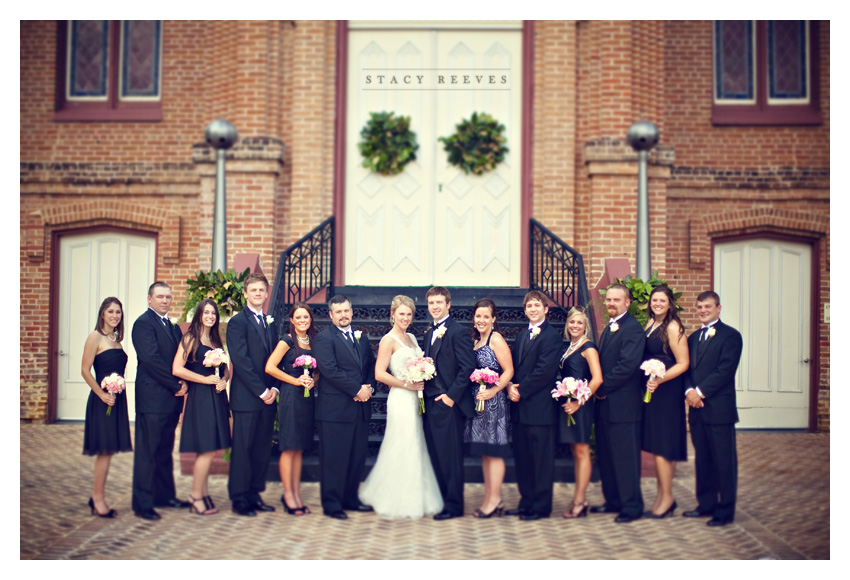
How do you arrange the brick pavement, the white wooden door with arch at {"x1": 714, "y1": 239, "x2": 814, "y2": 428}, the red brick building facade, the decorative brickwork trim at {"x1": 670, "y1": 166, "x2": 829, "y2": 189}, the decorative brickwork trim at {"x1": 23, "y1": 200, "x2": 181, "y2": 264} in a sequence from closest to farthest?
the brick pavement, the white wooden door with arch at {"x1": 714, "y1": 239, "x2": 814, "y2": 428}, the red brick building facade, the decorative brickwork trim at {"x1": 670, "y1": 166, "x2": 829, "y2": 189}, the decorative brickwork trim at {"x1": 23, "y1": 200, "x2": 181, "y2": 264}

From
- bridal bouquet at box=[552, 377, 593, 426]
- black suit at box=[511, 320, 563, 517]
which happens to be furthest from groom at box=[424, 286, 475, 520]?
bridal bouquet at box=[552, 377, 593, 426]

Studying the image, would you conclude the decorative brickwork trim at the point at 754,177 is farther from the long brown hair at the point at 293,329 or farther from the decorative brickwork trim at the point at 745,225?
the long brown hair at the point at 293,329

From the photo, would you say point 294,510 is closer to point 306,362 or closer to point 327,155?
point 306,362

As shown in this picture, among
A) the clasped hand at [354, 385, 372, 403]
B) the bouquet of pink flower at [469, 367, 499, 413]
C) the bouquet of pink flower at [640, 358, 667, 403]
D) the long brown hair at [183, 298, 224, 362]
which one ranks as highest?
the long brown hair at [183, 298, 224, 362]

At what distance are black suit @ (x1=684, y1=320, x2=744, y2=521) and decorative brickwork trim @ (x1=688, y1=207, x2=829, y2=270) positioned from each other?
414 centimetres

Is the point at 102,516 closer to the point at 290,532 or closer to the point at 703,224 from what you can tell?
the point at 290,532

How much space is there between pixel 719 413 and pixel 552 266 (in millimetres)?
3072

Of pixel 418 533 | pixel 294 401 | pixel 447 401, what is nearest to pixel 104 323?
pixel 294 401

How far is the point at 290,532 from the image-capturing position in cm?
620

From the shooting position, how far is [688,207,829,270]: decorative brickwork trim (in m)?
10.3

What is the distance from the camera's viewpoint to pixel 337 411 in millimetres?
6516

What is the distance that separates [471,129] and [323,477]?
16.4 feet

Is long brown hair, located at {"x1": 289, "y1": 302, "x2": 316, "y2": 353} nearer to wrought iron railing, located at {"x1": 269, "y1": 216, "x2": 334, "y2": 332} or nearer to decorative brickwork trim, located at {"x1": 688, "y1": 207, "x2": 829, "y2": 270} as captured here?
wrought iron railing, located at {"x1": 269, "y1": 216, "x2": 334, "y2": 332}

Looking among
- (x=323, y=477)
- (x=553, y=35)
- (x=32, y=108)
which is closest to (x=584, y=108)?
(x=553, y=35)
